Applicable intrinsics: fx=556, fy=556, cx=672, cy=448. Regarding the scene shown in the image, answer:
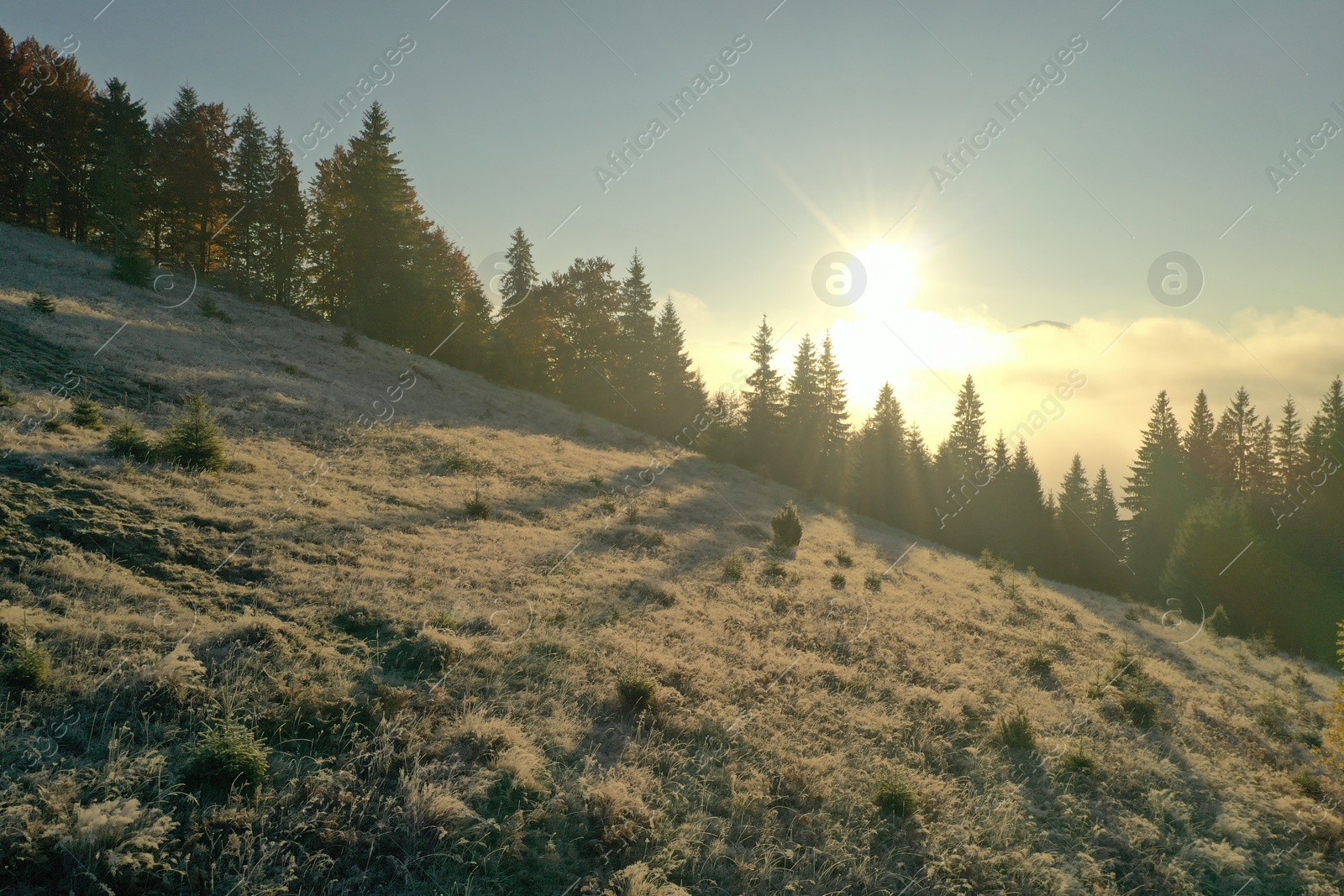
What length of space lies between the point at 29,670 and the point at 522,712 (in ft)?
17.3

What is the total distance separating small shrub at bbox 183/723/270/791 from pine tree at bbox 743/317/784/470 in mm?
41489

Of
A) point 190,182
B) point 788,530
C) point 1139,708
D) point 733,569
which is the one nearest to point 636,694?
point 733,569

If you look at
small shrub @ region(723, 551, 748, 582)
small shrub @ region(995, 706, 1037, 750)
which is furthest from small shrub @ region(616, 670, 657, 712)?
small shrub @ region(723, 551, 748, 582)

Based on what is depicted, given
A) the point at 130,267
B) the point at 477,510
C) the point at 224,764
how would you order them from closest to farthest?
the point at 224,764 → the point at 477,510 → the point at 130,267

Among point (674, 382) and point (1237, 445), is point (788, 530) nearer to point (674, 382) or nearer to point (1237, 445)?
point (674, 382)

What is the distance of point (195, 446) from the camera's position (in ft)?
43.2

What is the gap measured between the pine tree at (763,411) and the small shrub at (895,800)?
37956mm

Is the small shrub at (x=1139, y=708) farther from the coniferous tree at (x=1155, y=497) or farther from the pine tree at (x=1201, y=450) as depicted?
the pine tree at (x=1201, y=450)

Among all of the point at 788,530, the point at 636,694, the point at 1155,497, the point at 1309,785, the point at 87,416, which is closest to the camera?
the point at 636,694

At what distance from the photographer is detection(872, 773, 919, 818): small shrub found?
762cm

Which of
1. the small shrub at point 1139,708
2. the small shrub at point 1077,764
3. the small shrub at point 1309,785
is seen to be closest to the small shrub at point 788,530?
the small shrub at point 1139,708

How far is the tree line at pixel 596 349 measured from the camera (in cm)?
3734

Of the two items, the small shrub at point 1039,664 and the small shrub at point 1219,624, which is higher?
the small shrub at point 1219,624

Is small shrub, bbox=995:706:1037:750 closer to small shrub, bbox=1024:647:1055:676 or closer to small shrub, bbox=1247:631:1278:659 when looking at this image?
small shrub, bbox=1024:647:1055:676
